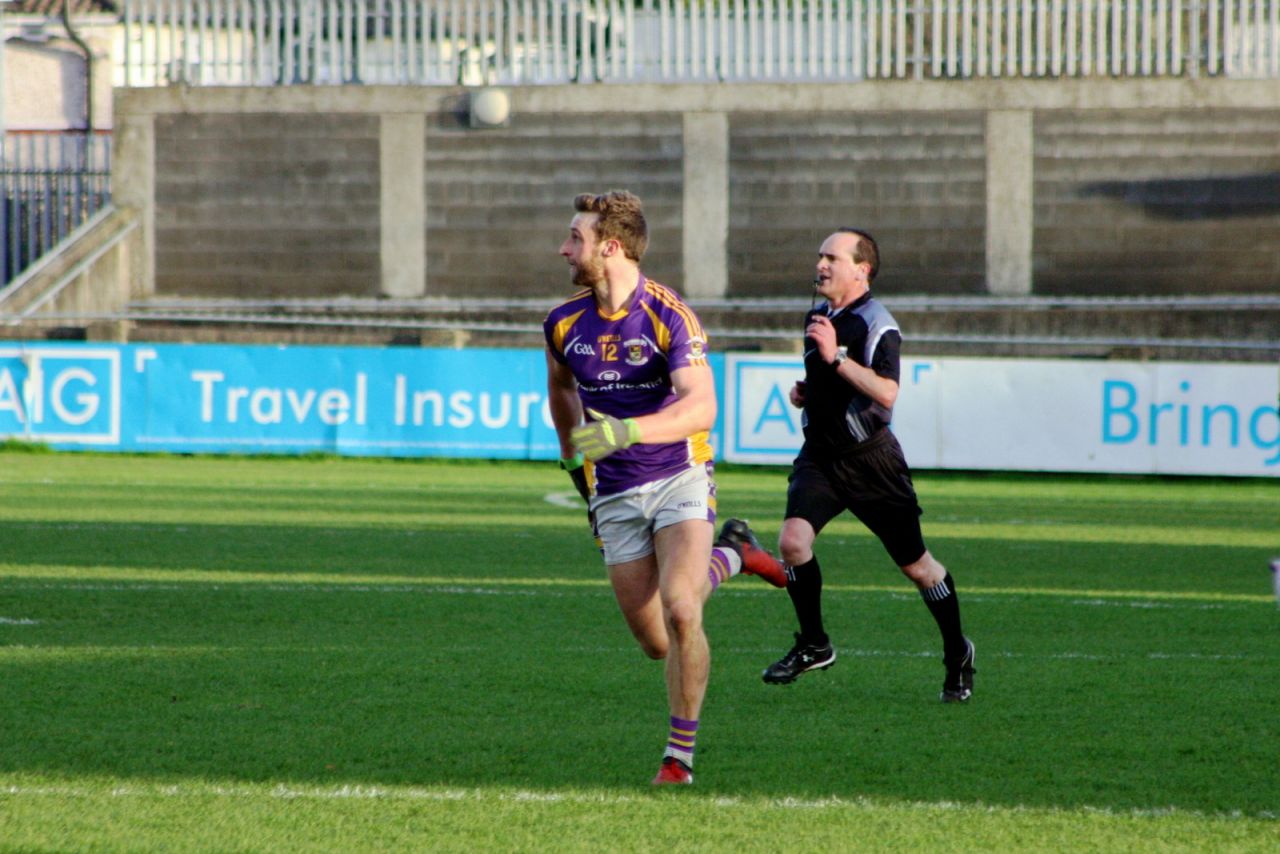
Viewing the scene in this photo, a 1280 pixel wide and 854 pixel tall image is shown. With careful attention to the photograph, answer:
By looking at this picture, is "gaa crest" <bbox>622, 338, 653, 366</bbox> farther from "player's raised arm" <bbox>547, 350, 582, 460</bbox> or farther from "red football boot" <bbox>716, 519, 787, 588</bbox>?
"red football boot" <bbox>716, 519, 787, 588</bbox>

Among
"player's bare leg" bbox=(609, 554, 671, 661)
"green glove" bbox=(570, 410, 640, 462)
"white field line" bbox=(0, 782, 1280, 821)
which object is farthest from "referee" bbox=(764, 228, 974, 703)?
"green glove" bbox=(570, 410, 640, 462)

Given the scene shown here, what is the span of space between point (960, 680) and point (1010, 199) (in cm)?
2136

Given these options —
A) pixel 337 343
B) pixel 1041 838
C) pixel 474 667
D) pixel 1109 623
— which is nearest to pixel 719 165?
pixel 337 343

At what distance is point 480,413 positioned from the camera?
2289 centimetres

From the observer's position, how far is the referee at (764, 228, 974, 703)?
309 inches

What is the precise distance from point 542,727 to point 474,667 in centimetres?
148

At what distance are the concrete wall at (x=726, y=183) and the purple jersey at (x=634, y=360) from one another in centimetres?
2203

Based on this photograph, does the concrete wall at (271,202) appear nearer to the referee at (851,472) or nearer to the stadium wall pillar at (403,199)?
the stadium wall pillar at (403,199)

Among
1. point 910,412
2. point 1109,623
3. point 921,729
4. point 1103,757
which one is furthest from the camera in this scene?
point 910,412

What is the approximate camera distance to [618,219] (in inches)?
247

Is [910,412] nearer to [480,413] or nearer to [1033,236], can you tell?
[480,413]

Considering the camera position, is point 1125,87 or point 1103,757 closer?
point 1103,757

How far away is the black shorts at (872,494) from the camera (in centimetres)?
799

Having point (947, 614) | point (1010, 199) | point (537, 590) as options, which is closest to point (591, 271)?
point (947, 614)
